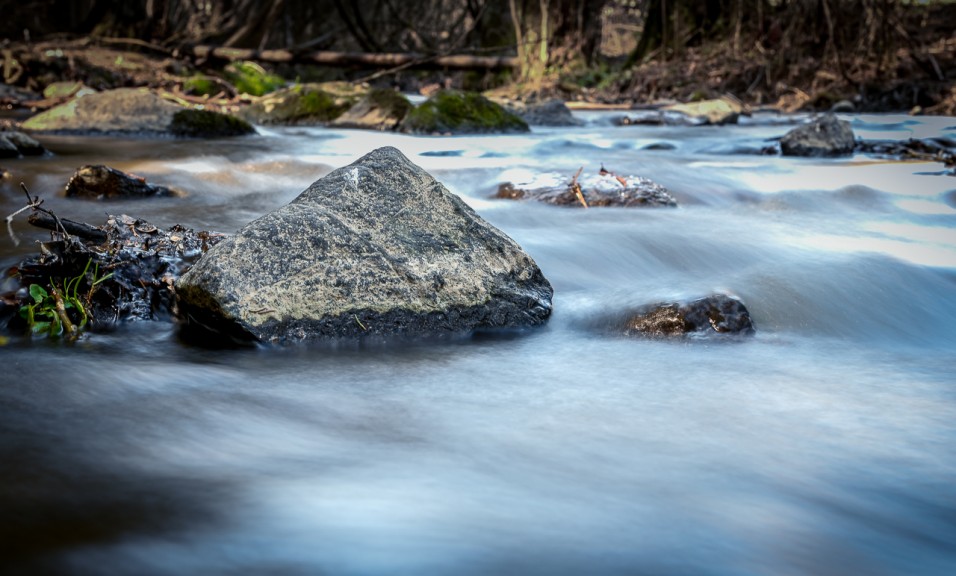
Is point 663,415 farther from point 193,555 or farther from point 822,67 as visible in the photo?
point 822,67

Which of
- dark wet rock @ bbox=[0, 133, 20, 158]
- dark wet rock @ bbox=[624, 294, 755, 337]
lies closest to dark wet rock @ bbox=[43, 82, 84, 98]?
dark wet rock @ bbox=[0, 133, 20, 158]

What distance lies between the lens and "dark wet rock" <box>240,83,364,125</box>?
10531 mm

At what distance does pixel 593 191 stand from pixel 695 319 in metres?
2.39

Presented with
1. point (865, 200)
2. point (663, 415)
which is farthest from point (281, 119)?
point (663, 415)

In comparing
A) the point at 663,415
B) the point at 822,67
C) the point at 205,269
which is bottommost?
the point at 663,415

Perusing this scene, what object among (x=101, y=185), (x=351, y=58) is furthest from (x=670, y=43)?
(x=101, y=185)

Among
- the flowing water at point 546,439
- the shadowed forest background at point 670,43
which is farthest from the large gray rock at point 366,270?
the shadowed forest background at point 670,43

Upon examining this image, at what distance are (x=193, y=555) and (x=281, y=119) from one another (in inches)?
368

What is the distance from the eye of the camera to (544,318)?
3.43 metres

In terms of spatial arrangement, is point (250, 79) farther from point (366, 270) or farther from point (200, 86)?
point (366, 270)

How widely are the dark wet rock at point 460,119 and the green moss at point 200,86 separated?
177 inches

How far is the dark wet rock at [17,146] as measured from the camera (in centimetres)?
652

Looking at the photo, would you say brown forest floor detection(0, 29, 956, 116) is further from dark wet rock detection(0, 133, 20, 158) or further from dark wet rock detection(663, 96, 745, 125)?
dark wet rock detection(0, 133, 20, 158)

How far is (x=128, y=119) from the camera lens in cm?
855
